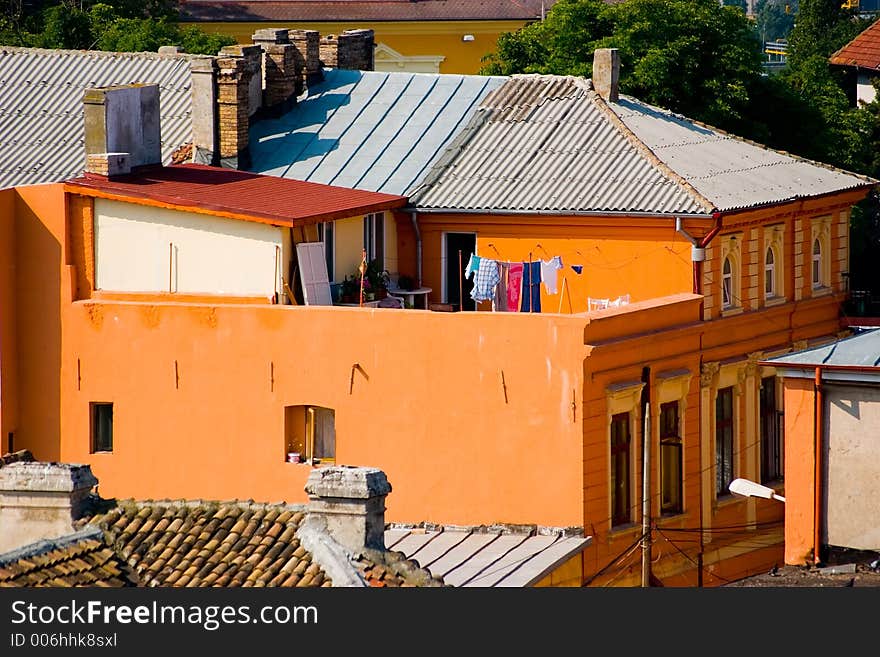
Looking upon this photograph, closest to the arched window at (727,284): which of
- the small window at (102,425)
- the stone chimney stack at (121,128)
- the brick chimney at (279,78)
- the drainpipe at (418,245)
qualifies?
the drainpipe at (418,245)

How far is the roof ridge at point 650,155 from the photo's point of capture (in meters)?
53.9

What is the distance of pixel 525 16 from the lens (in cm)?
10431

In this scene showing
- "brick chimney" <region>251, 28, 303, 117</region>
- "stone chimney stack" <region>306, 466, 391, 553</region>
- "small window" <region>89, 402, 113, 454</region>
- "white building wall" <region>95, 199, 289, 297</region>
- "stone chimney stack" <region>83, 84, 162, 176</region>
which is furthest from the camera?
"brick chimney" <region>251, 28, 303, 117</region>

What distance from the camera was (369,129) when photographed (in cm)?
5884

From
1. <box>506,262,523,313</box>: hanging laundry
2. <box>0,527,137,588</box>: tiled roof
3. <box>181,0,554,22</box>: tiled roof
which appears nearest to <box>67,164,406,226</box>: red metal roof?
<box>506,262,523,313</box>: hanging laundry

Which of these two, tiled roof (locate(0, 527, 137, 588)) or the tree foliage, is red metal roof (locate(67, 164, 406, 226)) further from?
the tree foliage

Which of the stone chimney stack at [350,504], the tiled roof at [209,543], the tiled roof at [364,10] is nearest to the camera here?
the stone chimney stack at [350,504]

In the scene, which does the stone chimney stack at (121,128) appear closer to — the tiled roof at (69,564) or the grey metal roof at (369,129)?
the grey metal roof at (369,129)

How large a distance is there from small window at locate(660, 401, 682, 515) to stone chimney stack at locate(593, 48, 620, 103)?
7.83 meters

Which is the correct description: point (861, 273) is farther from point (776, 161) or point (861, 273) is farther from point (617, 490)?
point (617, 490)

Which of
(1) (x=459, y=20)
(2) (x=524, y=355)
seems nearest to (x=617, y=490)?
(2) (x=524, y=355)

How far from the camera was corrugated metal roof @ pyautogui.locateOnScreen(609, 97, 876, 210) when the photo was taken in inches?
2173

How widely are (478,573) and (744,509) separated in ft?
32.5

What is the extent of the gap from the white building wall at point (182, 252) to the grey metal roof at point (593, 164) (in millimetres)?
4690
